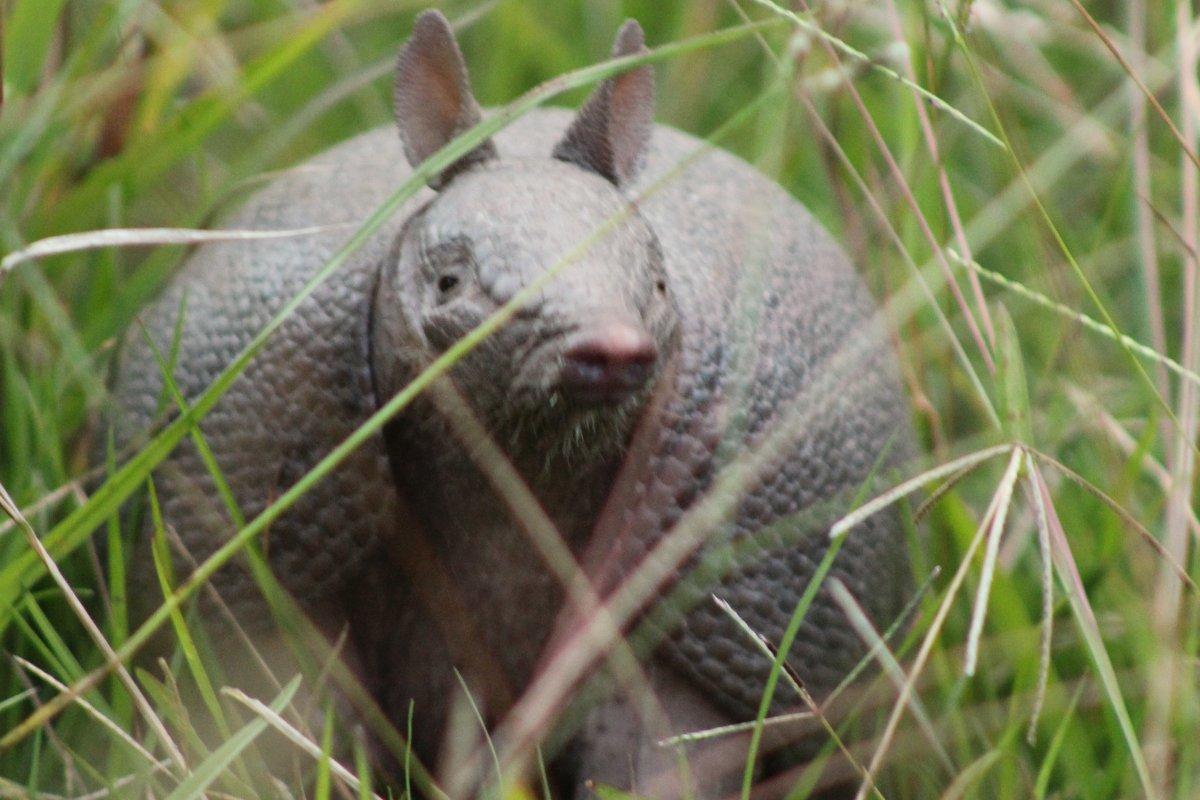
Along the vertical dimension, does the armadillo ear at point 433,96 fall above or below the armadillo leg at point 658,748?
above

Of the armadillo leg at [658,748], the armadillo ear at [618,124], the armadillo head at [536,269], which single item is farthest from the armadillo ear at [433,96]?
the armadillo leg at [658,748]

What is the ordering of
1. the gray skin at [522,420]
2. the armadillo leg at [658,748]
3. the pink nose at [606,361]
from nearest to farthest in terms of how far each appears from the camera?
the pink nose at [606,361]
the gray skin at [522,420]
the armadillo leg at [658,748]

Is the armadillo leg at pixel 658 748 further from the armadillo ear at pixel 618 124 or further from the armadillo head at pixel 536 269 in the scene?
the armadillo ear at pixel 618 124

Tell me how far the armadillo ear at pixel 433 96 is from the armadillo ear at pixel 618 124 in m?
0.14

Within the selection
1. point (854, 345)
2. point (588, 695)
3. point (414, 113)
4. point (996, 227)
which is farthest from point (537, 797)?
point (996, 227)

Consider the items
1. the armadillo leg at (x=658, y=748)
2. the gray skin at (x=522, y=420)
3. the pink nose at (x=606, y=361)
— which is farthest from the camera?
the armadillo leg at (x=658, y=748)

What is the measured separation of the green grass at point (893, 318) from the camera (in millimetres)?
2574

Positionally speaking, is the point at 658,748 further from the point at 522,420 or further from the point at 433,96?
the point at 433,96

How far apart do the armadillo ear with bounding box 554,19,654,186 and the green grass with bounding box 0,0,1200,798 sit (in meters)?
0.15

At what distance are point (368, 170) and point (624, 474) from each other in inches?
30.9

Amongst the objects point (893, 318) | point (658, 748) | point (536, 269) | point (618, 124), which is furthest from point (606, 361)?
point (893, 318)

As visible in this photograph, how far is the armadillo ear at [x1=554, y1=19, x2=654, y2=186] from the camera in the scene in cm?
258

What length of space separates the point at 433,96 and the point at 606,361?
0.65m

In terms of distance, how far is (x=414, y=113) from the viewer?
8.56 feet
